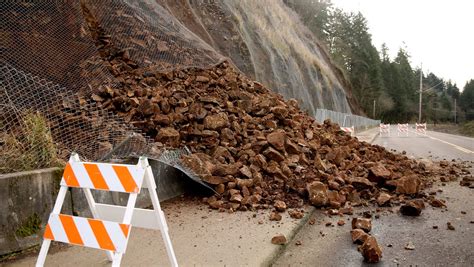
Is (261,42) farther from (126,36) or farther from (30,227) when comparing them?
(30,227)

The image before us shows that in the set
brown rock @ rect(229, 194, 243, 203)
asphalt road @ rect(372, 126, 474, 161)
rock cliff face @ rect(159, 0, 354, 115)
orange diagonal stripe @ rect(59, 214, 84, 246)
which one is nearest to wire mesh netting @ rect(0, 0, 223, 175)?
brown rock @ rect(229, 194, 243, 203)

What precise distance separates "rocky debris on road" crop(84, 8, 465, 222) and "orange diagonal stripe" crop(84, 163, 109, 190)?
8.65 ft

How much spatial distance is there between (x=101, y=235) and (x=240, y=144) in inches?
168

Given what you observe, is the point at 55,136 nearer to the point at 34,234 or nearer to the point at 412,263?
the point at 34,234

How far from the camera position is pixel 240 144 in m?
6.93

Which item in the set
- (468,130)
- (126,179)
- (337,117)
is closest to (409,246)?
(126,179)

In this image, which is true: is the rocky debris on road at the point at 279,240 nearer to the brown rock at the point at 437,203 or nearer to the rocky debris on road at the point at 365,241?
the rocky debris on road at the point at 365,241

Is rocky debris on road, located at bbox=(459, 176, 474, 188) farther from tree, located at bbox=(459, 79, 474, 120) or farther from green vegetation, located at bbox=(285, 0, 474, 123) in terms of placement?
tree, located at bbox=(459, 79, 474, 120)

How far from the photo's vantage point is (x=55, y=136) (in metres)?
5.25

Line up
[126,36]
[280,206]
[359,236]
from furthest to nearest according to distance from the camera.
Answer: [126,36] → [280,206] → [359,236]

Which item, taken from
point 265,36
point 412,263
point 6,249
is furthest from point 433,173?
point 265,36

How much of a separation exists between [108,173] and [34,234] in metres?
1.61

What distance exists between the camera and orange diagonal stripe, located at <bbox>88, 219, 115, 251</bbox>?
9.09ft

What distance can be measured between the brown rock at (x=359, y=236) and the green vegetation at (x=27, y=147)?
11.0ft
